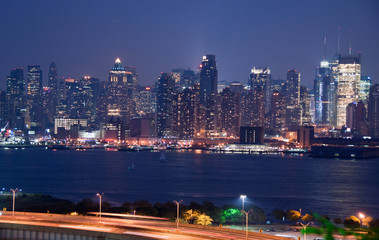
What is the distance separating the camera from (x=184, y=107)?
16938cm

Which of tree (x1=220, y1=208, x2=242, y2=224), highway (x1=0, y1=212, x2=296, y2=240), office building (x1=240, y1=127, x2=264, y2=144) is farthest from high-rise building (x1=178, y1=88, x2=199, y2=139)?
highway (x1=0, y1=212, x2=296, y2=240)

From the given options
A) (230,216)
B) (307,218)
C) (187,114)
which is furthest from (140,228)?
(187,114)

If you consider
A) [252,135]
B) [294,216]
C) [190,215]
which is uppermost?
[252,135]

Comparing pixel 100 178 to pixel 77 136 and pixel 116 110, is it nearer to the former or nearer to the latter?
pixel 77 136

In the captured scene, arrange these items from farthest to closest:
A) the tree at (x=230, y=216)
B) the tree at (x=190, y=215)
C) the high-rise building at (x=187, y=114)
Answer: the high-rise building at (x=187, y=114)
the tree at (x=230, y=216)
the tree at (x=190, y=215)

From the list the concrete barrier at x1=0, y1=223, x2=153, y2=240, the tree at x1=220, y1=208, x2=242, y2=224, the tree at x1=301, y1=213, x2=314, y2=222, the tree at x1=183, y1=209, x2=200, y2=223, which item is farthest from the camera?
the tree at x1=220, y1=208, x2=242, y2=224

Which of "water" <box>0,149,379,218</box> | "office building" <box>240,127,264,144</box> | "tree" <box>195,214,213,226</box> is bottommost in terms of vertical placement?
"water" <box>0,149,379,218</box>

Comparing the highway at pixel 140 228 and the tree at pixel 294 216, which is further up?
the highway at pixel 140 228

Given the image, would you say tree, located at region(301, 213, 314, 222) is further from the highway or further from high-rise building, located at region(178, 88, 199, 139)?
high-rise building, located at region(178, 88, 199, 139)

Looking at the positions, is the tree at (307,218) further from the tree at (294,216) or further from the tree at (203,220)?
the tree at (203,220)

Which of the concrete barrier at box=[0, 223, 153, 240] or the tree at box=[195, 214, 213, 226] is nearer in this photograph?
the concrete barrier at box=[0, 223, 153, 240]

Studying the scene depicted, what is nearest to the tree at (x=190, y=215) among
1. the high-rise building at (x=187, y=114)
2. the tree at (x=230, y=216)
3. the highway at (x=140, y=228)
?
the tree at (x=230, y=216)

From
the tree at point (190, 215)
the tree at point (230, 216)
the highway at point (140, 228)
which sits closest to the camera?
the highway at point (140, 228)

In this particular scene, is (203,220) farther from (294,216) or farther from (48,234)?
(48,234)
